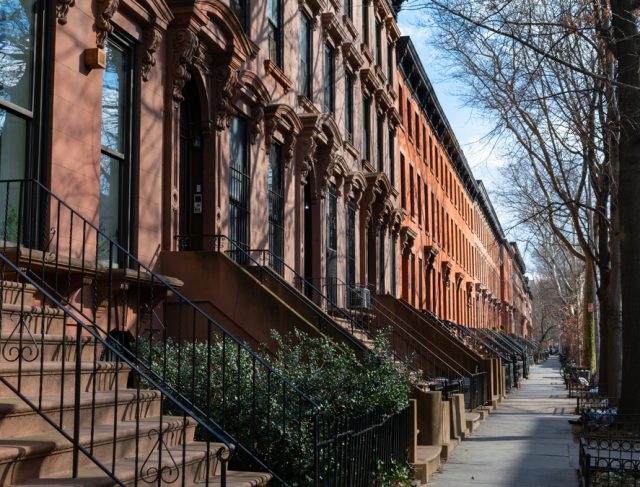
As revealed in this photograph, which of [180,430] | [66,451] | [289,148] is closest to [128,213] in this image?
[180,430]

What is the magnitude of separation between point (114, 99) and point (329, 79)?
10427mm

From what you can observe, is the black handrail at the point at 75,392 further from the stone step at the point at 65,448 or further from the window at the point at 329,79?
the window at the point at 329,79

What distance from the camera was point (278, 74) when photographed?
15883 mm

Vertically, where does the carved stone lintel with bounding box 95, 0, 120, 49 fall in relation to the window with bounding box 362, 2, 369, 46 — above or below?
below

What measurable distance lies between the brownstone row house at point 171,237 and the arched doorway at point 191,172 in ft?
0.10

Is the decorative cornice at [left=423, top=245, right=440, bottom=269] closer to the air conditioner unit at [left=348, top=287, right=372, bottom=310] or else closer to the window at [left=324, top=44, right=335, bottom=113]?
the air conditioner unit at [left=348, top=287, right=372, bottom=310]

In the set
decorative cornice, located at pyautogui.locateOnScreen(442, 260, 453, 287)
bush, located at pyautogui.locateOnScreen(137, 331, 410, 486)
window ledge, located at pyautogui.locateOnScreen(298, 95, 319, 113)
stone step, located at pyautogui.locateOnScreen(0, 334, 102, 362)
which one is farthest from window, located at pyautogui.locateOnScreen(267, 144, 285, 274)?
decorative cornice, located at pyautogui.locateOnScreen(442, 260, 453, 287)

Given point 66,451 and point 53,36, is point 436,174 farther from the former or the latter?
point 66,451

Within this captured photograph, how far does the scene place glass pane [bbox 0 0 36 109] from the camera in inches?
332

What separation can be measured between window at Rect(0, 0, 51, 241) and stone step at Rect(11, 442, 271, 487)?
3029 mm

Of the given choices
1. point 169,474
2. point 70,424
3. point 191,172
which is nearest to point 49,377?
point 70,424

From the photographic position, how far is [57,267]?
26.4ft

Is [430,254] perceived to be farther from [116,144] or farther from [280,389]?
[280,389]

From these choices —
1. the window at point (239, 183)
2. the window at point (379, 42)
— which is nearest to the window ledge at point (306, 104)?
the window at point (239, 183)
